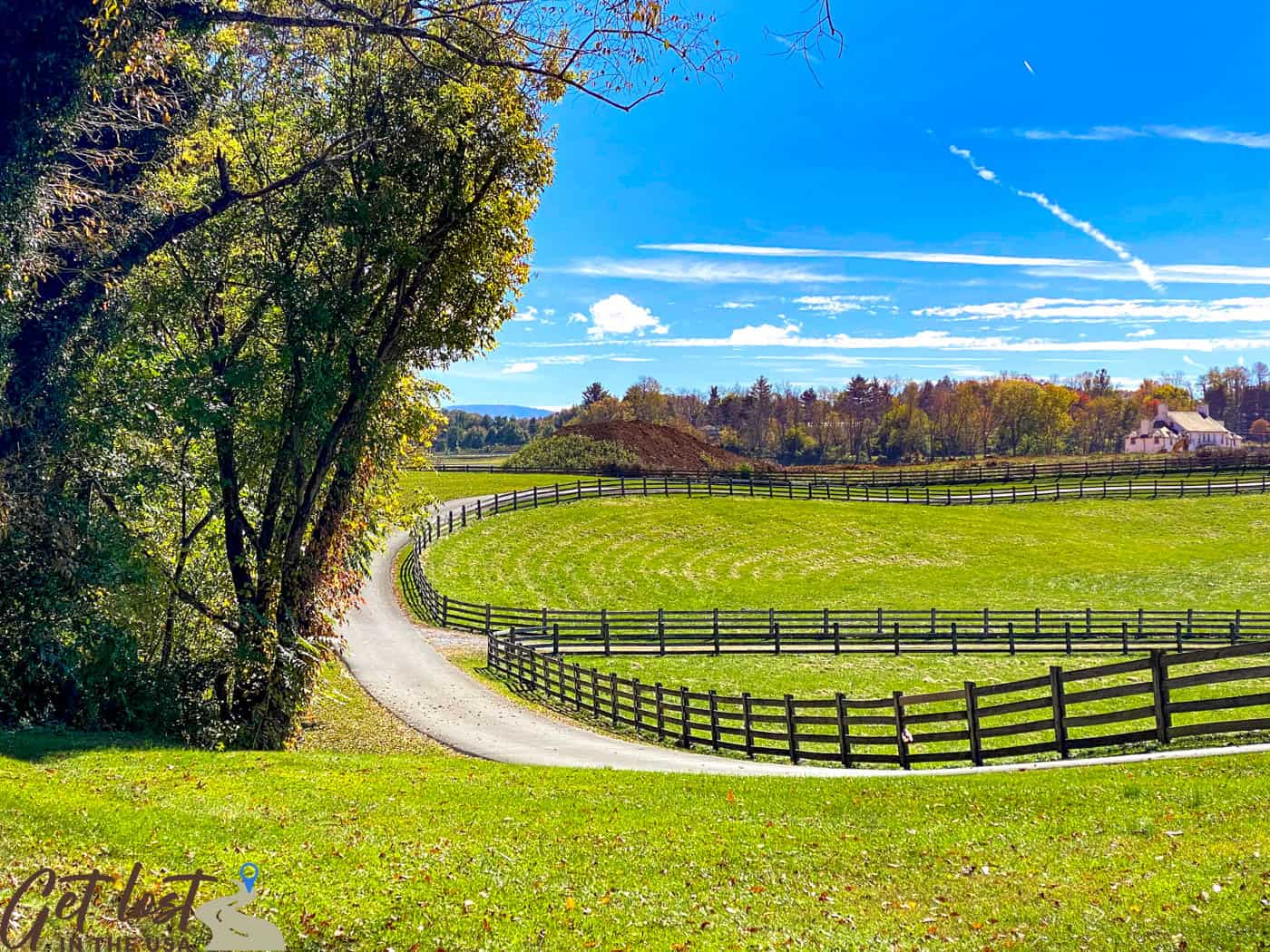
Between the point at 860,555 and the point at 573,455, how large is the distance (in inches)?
1638

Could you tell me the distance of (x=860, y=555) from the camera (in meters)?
44.4

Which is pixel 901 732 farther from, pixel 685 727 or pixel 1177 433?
pixel 1177 433

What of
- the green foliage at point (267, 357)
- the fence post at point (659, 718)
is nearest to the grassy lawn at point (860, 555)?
the fence post at point (659, 718)

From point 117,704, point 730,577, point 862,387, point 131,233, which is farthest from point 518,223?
point 862,387

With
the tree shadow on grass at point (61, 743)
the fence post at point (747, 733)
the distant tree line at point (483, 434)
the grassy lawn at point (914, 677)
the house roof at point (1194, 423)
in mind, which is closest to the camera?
the tree shadow on grass at point (61, 743)

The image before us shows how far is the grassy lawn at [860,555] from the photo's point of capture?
119ft

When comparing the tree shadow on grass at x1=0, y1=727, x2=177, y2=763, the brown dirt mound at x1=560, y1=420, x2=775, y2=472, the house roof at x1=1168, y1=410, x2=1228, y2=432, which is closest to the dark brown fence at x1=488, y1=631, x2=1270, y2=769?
the tree shadow on grass at x1=0, y1=727, x2=177, y2=763

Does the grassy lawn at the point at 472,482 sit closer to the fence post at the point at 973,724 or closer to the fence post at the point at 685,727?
the fence post at the point at 685,727

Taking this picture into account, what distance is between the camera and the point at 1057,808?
8430mm

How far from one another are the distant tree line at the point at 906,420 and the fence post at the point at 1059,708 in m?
113

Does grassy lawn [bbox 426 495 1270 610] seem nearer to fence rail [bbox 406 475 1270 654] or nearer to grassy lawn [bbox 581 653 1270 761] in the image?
fence rail [bbox 406 475 1270 654]

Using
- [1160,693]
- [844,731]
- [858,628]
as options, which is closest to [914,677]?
[858,628]

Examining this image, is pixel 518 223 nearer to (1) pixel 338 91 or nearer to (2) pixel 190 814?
(1) pixel 338 91

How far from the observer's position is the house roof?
11106cm
